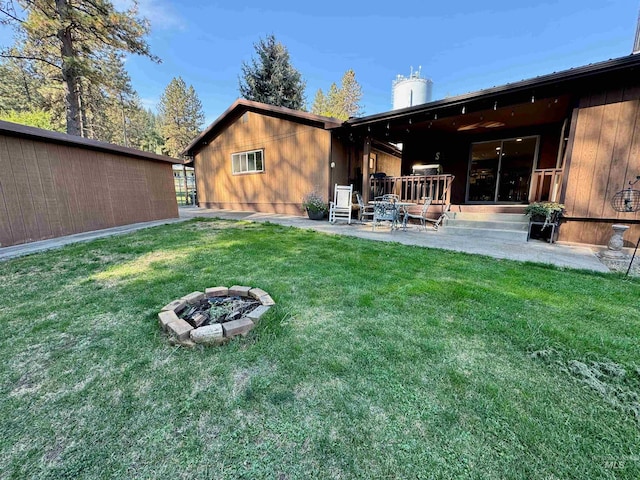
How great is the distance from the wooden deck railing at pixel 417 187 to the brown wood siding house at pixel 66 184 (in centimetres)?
658

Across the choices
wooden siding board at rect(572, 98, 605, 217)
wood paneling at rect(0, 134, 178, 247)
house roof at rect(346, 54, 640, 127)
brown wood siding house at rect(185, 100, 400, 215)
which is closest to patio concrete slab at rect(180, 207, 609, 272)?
wooden siding board at rect(572, 98, 605, 217)

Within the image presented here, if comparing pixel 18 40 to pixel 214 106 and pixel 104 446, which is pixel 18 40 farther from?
pixel 214 106

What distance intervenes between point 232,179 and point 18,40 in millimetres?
9272

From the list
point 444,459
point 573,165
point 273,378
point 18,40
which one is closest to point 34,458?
point 273,378

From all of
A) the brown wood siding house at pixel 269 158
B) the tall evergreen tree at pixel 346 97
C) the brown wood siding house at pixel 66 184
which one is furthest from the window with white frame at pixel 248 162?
the tall evergreen tree at pixel 346 97

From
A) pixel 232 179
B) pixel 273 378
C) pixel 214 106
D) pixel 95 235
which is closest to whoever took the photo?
pixel 273 378

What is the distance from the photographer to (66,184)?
5.74 meters

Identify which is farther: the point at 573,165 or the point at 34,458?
the point at 573,165

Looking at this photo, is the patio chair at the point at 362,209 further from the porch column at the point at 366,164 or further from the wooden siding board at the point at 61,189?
the wooden siding board at the point at 61,189

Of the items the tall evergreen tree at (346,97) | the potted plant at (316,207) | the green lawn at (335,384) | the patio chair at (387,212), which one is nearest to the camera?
the green lawn at (335,384)

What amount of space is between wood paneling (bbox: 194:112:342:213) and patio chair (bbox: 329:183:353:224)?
2.24ft

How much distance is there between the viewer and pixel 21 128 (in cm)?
475

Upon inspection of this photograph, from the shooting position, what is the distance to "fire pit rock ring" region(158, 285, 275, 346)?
1.86 meters

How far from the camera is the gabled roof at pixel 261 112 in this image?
7.73 meters
